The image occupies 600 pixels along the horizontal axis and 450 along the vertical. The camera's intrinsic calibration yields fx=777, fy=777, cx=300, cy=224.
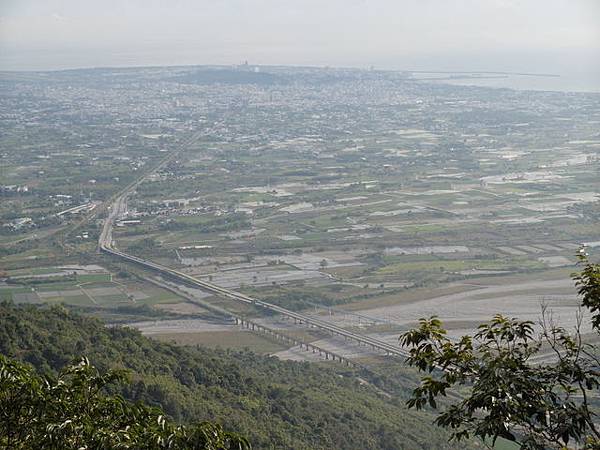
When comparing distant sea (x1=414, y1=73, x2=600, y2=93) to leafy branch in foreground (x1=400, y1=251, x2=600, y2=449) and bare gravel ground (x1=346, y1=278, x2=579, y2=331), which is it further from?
leafy branch in foreground (x1=400, y1=251, x2=600, y2=449)

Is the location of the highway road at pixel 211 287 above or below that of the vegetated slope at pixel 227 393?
below

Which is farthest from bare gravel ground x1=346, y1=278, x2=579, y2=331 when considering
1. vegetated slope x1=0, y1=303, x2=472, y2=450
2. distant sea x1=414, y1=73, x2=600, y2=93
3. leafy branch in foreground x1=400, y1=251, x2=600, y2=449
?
distant sea x1=414, y1=73, x2=600, y2=93

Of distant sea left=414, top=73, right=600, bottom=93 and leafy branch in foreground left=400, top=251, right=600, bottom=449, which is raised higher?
distant sea left=414, top=73, right=600, bottom=93

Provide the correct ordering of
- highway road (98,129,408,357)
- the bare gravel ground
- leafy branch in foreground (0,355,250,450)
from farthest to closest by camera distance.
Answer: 1. the bare gravel ground
2. highway road (98,129,408,357)
3. leafy branch in foreground (0,355,250,450)

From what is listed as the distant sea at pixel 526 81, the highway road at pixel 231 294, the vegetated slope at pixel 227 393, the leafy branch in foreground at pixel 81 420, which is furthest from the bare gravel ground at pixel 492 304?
the distant sea at pixel 526 81

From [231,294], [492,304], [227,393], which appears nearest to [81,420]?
[227,393]

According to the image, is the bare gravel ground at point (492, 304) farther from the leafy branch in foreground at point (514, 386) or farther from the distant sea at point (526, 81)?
the distant sea at point (526, 81)
